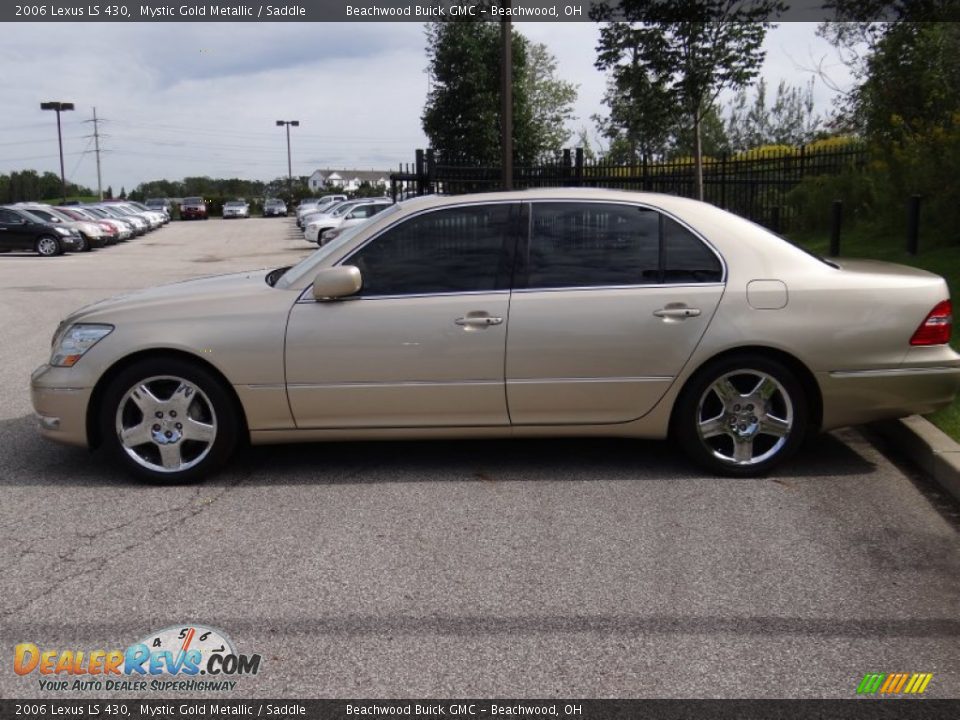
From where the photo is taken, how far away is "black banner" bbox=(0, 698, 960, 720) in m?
3.01

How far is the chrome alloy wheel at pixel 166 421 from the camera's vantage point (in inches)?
206

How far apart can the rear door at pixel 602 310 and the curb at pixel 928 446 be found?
1512 mm

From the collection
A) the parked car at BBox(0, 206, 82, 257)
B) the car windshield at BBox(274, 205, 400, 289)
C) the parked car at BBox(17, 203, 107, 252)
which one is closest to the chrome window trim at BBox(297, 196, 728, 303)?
the car windshield at BBox(274, 205, 400, 289)

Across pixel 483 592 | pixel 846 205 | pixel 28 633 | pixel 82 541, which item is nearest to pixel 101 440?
pixel 82 541

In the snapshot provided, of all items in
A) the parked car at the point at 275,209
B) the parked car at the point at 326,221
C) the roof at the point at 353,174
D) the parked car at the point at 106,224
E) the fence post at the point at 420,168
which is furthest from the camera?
the roof at the point at 353,174

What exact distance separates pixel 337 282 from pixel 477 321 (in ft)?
2.58

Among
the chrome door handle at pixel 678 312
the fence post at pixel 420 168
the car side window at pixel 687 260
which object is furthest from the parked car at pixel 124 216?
the chrome door handle at pixel 678 312

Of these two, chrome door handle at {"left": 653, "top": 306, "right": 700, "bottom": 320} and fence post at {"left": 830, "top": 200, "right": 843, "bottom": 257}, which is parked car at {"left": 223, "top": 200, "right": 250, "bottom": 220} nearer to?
fence post at {"left": 830, "top": 200, "right": 843, "bottom": 257}

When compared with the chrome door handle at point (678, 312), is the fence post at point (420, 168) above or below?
above

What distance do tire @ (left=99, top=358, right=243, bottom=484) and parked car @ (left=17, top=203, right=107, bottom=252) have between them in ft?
90.6

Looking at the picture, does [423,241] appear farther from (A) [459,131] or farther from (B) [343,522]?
(A) [459,131]

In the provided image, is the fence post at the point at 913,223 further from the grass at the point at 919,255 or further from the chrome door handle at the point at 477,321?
Result: the chrome door handle at the point at 477,321

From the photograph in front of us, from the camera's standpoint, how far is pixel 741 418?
5320 millimetres

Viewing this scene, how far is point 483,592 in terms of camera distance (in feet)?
12.7
